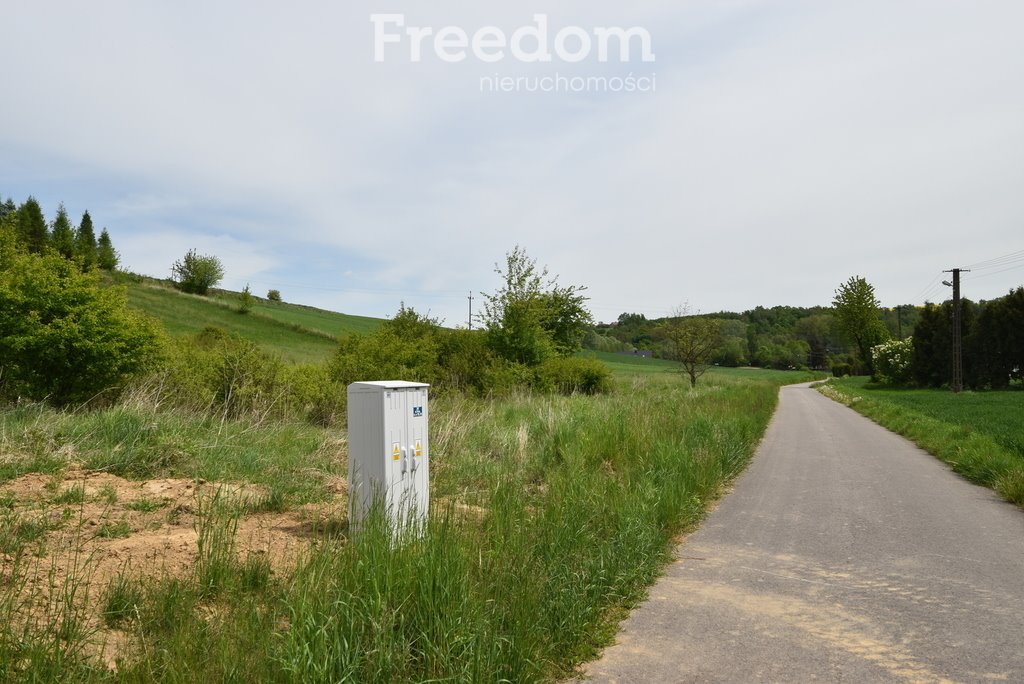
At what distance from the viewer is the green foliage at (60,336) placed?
12961mm

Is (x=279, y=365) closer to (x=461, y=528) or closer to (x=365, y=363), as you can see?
(x=365, y=363)

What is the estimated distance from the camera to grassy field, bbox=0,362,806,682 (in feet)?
10.1

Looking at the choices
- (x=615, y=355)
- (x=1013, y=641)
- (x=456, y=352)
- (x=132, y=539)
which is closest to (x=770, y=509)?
(x=1013, y=641)

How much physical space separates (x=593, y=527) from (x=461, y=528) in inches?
82.8

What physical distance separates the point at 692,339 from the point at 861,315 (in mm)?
50513

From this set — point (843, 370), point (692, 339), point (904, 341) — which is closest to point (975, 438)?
point (692, 339)

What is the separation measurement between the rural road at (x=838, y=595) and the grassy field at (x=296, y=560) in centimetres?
37

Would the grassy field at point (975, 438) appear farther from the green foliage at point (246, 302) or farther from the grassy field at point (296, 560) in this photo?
the green foliage at point (246, 302)

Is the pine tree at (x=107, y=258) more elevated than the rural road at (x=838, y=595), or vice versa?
the pine tree at (x=107, y=258)

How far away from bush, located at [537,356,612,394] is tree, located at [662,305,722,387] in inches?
627

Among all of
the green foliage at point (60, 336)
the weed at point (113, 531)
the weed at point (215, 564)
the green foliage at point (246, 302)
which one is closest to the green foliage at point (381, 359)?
the green foliage at point (60, 336)

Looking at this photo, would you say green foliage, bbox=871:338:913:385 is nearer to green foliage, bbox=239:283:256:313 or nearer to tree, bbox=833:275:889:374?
tree, bbox=833:275:889:374

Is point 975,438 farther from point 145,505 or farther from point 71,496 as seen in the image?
point 71,496

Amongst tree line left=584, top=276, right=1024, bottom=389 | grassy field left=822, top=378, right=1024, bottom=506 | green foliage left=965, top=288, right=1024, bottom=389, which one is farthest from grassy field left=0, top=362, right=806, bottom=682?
green foliage left=965, top=288, right=1024, bottom=389
